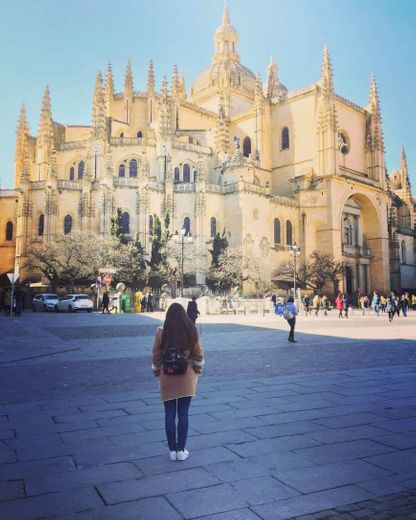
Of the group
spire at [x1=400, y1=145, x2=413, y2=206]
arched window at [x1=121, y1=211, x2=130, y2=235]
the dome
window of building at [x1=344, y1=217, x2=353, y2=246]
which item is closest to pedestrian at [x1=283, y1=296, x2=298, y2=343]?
arched window at [x1=121, y1=211, x2=130, y2=235]

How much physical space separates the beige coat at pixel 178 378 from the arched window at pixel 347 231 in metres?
50.6

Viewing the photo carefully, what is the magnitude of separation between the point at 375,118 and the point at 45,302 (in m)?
44.8

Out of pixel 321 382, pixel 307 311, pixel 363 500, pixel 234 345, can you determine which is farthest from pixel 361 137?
pixel 363 500

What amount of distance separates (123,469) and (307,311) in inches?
1200

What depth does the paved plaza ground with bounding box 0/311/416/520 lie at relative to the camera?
120 inches

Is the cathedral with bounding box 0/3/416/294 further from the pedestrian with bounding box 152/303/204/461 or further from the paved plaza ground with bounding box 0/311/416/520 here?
the pedestrian with bounding box 152/303/204/461

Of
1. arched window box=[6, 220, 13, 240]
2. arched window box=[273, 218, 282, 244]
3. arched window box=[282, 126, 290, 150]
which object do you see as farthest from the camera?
arched window box=[282, 126, 290, 150]

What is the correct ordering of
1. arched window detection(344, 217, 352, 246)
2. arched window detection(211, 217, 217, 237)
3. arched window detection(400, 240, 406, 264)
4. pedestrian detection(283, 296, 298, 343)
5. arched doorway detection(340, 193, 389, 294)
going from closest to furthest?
pedestrian detection(283, 296, 298, 343) < arched window detection(211, 217, 217, 237) < arched doorway detection(340, 193, 389, 294) < arched window detection(344, 217, 352, 246) < arched window detection(400, 240, 406, 264)

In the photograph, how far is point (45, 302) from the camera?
106 ft

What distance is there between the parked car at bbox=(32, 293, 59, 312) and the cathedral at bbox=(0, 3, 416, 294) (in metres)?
8.33

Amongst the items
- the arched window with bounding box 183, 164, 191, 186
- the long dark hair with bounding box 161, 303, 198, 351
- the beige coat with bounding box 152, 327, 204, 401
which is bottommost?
the beige coat with bounding box 152, 327, 204, 401

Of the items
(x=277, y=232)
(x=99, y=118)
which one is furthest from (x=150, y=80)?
(x=277, y=232)

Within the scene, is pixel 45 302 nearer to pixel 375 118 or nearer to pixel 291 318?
pixel 291 318

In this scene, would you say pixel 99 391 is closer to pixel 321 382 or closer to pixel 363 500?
pixel 321 382
